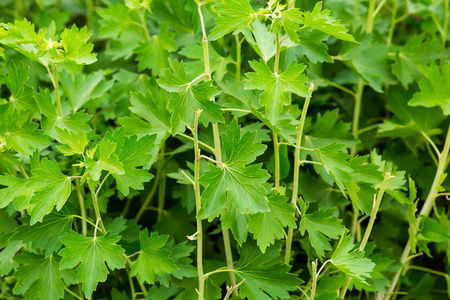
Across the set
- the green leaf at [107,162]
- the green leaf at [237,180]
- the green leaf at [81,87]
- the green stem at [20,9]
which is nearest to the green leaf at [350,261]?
the green leaf at [237,180]

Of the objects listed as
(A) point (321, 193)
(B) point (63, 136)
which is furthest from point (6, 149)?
(A) point (321, 193)

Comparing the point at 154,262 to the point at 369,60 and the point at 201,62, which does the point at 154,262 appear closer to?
the point at 201,62

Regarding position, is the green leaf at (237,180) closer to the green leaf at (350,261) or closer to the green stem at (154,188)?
the green leaf at (350,261)

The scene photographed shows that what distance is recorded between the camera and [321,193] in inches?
39.6

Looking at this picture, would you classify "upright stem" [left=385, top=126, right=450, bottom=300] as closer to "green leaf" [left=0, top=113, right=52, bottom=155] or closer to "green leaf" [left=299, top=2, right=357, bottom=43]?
"green leaf" [left=299, top=2, right=357, bottom=43]

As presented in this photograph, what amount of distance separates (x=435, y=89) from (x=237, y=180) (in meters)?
0.54

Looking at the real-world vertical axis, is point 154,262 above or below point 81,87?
below

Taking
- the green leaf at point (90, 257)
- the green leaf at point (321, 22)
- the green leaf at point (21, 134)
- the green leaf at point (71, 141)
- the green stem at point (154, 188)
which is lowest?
the green stem at point (154, 188)

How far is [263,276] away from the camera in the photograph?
82cm

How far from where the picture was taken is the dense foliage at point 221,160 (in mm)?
725


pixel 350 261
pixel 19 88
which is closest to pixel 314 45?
pixel 350 261

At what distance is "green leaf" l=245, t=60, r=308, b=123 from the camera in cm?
71

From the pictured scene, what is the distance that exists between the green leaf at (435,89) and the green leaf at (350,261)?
15.7 inches

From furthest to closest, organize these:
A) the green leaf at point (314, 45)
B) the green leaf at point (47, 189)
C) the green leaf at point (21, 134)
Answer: the green leaf at point (314, 45) → the green leaf at point (21, 134) → the green leaf at point (47, 189)
